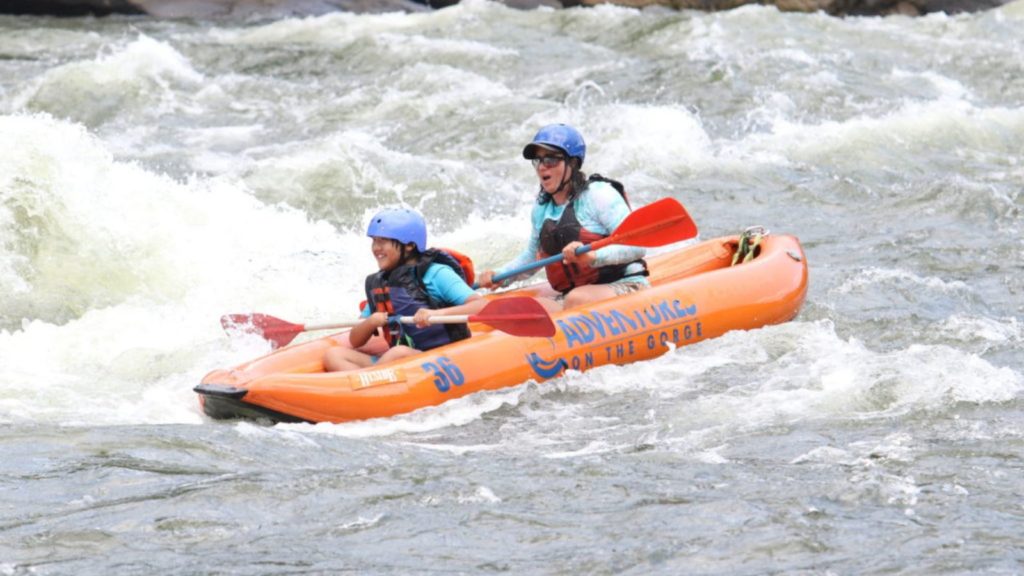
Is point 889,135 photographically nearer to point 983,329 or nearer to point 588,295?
point 983,329

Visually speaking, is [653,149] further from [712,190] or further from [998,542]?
[998,542]

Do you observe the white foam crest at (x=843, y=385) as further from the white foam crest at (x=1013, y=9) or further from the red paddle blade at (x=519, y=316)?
the white foam crest at (x=1013, y=9)

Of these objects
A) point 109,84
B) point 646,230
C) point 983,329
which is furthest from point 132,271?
point 109,84

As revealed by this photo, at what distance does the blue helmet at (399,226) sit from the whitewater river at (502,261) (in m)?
0.76

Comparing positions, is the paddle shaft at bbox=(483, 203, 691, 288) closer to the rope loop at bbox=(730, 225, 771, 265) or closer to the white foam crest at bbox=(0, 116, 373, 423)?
the rope loop at bbox=(730, 225, 771, 265)

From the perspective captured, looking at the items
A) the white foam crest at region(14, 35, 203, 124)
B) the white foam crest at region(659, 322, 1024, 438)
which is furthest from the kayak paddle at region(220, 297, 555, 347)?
the white foam crest at region(14, 35, 203, 124)

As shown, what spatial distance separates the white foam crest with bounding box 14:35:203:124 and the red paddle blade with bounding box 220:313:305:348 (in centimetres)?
665

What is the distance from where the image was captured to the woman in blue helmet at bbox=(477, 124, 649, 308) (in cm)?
721

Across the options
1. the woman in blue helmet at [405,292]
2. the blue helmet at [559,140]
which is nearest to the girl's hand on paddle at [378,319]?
the woman in blue helmet at [405,292]

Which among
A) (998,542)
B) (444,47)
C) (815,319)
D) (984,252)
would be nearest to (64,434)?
(998,542)

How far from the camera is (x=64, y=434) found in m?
5.63

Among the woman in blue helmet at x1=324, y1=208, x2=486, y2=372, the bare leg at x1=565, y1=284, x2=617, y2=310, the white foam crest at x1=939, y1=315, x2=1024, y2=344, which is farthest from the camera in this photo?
the white foam crest at x1=939, y1=315, x2=1024, y2=344

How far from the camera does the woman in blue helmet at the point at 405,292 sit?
6543mm

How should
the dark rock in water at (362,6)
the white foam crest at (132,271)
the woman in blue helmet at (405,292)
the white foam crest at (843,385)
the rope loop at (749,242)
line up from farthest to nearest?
1. the dark rock in water at (362,6)
2. the rope loop at (749,242)
3. the white foam crest at (132,271)
4. the woman in blue helmet at (405,292)
5. the white foam crest at (843,385)
